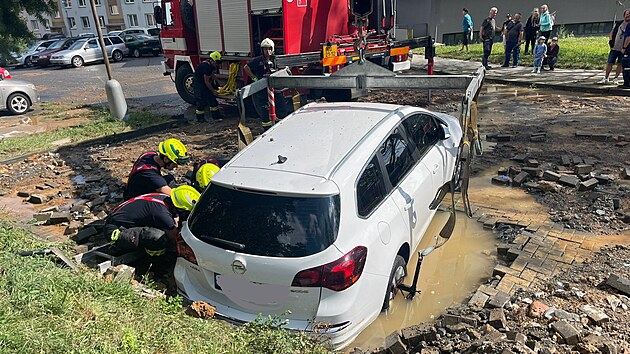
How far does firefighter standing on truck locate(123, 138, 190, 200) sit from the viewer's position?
203 inches

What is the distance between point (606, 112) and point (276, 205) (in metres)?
8.71

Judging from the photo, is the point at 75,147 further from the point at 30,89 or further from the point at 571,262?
the point at 571,262

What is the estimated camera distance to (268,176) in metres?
3.45

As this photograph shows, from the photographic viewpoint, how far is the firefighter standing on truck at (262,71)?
8.48 m

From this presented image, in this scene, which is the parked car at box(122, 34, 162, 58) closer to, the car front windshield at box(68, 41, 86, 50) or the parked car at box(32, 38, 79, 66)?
the car front windshield at box(68, 41, 86, 50)

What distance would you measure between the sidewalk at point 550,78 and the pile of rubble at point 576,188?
5.67 meters

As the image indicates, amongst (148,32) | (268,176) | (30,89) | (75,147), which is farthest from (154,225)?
(148,32)

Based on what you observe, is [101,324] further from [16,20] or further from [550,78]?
[550,78]

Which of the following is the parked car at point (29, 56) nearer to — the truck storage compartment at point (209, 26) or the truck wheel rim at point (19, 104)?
the truck wheel rim at point (19, 104)

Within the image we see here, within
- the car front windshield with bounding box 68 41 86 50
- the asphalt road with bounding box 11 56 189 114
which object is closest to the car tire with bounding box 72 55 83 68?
→ the asphalt road with bounding box 11 56 189 114

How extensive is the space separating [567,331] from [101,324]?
312cm

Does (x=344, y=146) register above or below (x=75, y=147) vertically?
above

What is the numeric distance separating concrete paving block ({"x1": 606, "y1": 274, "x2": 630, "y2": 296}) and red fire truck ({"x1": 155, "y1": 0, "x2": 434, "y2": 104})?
602cm

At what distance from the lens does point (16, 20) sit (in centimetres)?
1255
